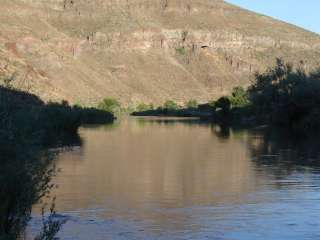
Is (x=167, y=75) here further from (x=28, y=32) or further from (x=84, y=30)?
(x=28, y=32)

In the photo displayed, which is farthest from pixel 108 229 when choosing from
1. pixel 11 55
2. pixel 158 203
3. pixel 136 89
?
pixel 136 89

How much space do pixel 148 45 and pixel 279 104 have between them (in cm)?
7035

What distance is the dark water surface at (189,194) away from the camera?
1355cm

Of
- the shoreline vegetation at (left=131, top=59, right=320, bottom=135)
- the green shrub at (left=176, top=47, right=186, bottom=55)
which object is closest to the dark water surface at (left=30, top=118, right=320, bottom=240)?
the shoreline vegetation at (left=131, top=59, right=320, bottom=135)

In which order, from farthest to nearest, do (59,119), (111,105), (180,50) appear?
(180,50) < (111,105) < (59,119)

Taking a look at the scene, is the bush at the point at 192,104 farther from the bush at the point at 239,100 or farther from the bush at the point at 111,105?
the bush at the point at 239,100

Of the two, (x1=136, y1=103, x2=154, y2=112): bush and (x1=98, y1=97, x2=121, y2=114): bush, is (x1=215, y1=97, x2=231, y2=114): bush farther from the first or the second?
(x1=136, y1=103, x2=154, y2=112): bush

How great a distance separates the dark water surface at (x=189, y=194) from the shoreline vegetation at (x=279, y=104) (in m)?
23.0

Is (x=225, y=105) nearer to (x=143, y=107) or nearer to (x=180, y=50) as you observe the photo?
(x=143, y=107)

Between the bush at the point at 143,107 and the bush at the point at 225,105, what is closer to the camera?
the bush at the point at 225,105

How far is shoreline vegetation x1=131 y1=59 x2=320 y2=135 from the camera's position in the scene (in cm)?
5531

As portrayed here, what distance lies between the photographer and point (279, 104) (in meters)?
60.7

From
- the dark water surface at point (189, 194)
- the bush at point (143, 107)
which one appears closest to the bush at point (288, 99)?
the dark water surface at point (189, 194)

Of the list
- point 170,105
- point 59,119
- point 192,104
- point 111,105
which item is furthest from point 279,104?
point 192,104
